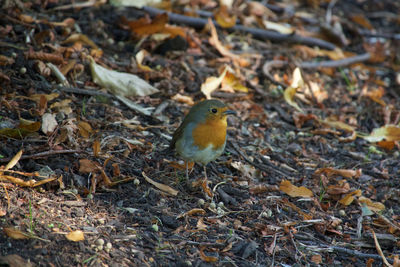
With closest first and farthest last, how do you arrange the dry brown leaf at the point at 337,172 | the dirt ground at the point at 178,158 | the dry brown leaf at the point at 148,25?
1. the dirt ground at the point at 178,158
2. the dry brown leaf at the point at 337,172
3. the dry brown leaf at the point at 148,25

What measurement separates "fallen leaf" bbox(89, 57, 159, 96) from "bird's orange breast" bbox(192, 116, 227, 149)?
1118 millimetres

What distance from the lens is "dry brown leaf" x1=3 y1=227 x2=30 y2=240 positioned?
2779mm

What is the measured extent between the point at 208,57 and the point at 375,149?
2.26 meters

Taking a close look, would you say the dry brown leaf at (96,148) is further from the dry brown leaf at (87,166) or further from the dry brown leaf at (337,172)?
the dry brown leaf at (337,172)

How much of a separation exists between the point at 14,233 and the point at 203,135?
174 centimetres

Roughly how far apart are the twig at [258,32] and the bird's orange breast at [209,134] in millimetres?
2562

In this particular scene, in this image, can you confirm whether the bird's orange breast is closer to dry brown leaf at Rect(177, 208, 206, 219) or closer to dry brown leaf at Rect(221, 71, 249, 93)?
dry brown leaf at Rect(177, 208, 206, 219)

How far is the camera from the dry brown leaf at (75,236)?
289 centimetres

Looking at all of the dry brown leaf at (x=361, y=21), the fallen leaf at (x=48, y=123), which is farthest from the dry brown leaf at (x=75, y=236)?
the dry brown leaf at (x=361, y=21)

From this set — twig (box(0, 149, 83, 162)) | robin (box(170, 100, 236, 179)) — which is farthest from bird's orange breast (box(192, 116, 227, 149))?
twig (box(0, 149, 83, 162))

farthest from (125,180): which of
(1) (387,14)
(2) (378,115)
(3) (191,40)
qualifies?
(1) (387,14)

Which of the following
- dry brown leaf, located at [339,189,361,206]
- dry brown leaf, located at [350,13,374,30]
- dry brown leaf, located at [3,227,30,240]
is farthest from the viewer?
dry brown leaf, located at [350,13,374,30]

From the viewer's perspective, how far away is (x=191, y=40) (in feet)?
19.5

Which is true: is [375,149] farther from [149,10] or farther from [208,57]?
[149,10]
